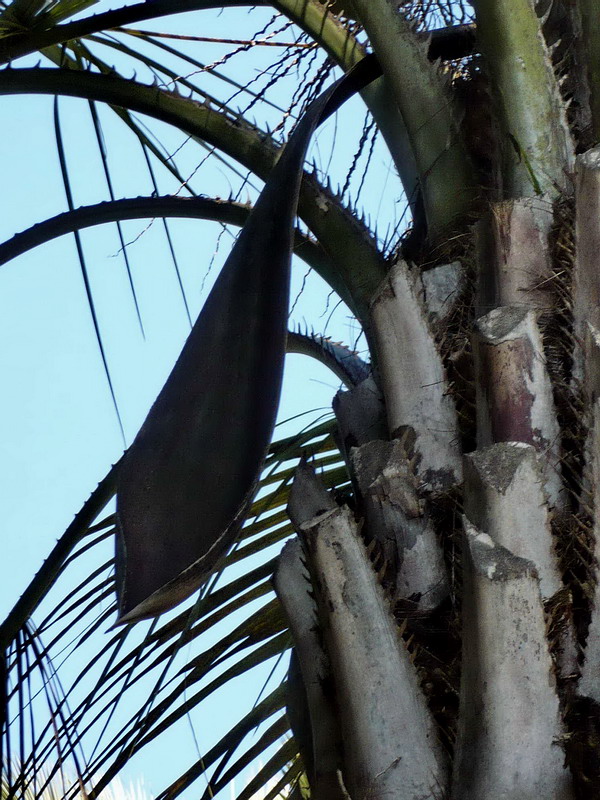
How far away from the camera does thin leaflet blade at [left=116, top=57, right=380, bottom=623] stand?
0.57m

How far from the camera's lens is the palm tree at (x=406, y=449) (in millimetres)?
659

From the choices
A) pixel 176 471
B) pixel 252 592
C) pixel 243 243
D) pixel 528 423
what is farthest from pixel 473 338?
pixel 252 592

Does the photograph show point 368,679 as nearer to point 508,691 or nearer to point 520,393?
point 508,691

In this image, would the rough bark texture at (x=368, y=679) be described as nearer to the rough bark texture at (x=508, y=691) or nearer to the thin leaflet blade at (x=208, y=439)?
the rough bark texture at (x=508, y=691)

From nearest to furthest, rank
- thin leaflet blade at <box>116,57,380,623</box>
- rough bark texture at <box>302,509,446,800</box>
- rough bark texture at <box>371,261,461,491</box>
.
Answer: thin leaflet blade at <box>116,57,380,623</box>, rough bark texture at <box>302,509,446,800</box>, rough bark texture at <box>371,261,461,491</box>

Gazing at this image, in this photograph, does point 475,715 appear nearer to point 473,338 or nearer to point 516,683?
point 516,683

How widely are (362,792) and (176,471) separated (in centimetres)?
30

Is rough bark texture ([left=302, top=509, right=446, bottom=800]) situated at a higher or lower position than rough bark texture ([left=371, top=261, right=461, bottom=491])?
lower

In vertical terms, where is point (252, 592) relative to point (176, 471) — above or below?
below

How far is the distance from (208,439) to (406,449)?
0.30m

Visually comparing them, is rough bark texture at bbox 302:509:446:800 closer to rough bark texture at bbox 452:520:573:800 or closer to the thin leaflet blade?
rough bark texture at bbox 452:520:573:800

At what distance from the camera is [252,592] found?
124cm

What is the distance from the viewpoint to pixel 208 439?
613 millimetres

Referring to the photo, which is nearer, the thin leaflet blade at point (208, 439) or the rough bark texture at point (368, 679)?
the thin leaflet blade at point (208, 439)
